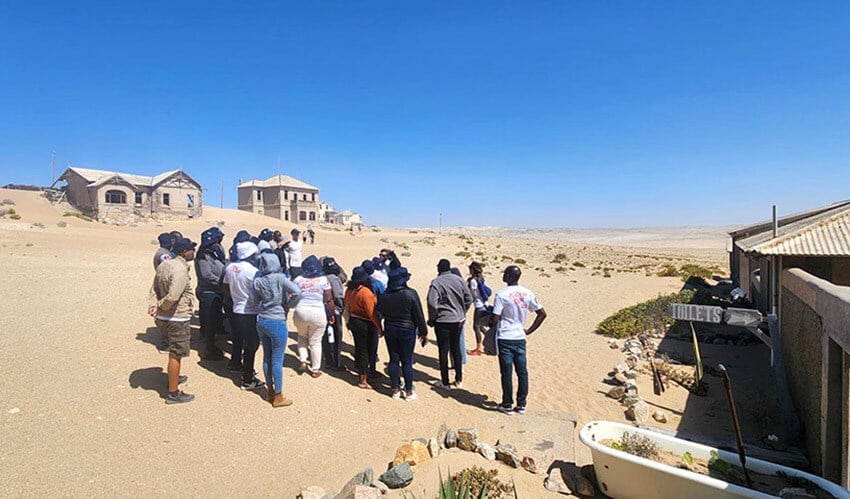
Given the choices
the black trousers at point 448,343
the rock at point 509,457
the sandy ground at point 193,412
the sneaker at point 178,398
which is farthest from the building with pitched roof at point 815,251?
the sneaker at point 178,398

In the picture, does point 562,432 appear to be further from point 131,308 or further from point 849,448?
point 131,308

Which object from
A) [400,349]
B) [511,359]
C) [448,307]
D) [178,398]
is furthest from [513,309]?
[178,398]

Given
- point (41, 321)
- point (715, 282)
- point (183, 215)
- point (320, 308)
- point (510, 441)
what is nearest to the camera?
point (510, 441)

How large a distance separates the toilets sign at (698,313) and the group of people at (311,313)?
3.04m

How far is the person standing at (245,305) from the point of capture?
569cm

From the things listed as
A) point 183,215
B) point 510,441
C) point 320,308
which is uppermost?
point 183,215

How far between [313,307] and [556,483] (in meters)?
3.69

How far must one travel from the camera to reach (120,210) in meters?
38.7

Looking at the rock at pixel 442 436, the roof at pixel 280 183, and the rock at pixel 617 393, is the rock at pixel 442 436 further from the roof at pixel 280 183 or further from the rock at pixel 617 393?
the roof at pixel 280 183

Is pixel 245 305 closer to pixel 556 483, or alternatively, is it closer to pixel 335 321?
pixel 335 321

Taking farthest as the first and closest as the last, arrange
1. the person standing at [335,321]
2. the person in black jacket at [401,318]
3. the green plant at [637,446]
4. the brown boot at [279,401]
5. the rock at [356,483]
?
1. the person standing at [335,321]
2. the person in black jacket at [401,318]
3. the brown boot at [279,401]
4. the green plant at [637,446]
5. the rock at [356,483]

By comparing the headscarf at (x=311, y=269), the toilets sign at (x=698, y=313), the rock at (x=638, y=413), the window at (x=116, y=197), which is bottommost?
the rock at (x=638, y=413)

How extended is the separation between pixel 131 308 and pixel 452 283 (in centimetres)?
746

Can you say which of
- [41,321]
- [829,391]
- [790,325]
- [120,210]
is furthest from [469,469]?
[120,210]
